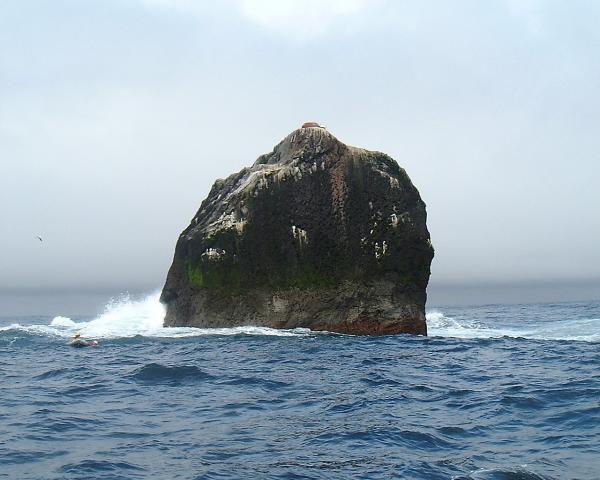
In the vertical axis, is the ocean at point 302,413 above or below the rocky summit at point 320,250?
below

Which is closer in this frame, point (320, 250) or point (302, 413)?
point (302, 413)

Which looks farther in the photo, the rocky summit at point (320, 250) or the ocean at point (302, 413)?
the rocky summit at point (320, 250)

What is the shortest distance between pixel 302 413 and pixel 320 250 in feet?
56.3

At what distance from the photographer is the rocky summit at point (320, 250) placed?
28.9m

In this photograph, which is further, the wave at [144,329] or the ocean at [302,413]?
the wave at [144,329]

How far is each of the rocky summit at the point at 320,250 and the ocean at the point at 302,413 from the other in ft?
22.1

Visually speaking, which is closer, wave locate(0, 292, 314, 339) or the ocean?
the ocean

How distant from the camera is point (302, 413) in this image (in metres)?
12.2

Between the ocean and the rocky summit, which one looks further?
the rocky summit

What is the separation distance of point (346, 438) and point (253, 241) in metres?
19.5

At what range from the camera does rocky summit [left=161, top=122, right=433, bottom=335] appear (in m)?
28.9

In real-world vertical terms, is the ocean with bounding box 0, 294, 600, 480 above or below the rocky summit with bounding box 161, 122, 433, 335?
below

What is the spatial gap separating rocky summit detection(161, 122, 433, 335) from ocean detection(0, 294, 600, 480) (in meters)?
6.73

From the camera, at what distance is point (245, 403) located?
13109mm
